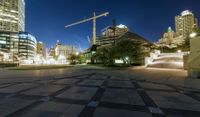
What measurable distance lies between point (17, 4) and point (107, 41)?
353 ft

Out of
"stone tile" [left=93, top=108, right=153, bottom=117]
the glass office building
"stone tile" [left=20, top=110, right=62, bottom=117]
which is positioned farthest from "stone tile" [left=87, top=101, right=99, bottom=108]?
the glass office building

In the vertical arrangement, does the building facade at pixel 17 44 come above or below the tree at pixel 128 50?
above

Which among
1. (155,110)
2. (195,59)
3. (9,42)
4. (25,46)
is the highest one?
(9,42)

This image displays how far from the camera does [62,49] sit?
536ft

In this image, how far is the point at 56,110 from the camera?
17.6 feet

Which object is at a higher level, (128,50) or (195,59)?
(128,50)

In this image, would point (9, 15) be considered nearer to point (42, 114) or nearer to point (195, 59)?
point (195, 59)

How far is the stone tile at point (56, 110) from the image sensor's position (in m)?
4.96

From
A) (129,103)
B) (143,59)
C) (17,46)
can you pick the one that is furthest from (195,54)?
(17,46)

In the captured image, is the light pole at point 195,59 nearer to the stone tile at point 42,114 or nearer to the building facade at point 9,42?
the stone tile at point 42,114

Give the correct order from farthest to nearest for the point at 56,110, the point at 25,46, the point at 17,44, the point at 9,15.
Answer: the point at 9,15
the point at 25,46
the point at 17,44
the point at 56,110

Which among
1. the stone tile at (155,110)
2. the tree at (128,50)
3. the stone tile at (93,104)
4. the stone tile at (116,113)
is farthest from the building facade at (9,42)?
the stone tile at (155,110)

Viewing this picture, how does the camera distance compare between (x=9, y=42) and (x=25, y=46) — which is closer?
(x=9, y=42)

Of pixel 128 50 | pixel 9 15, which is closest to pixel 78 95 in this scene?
pixel 128 50
